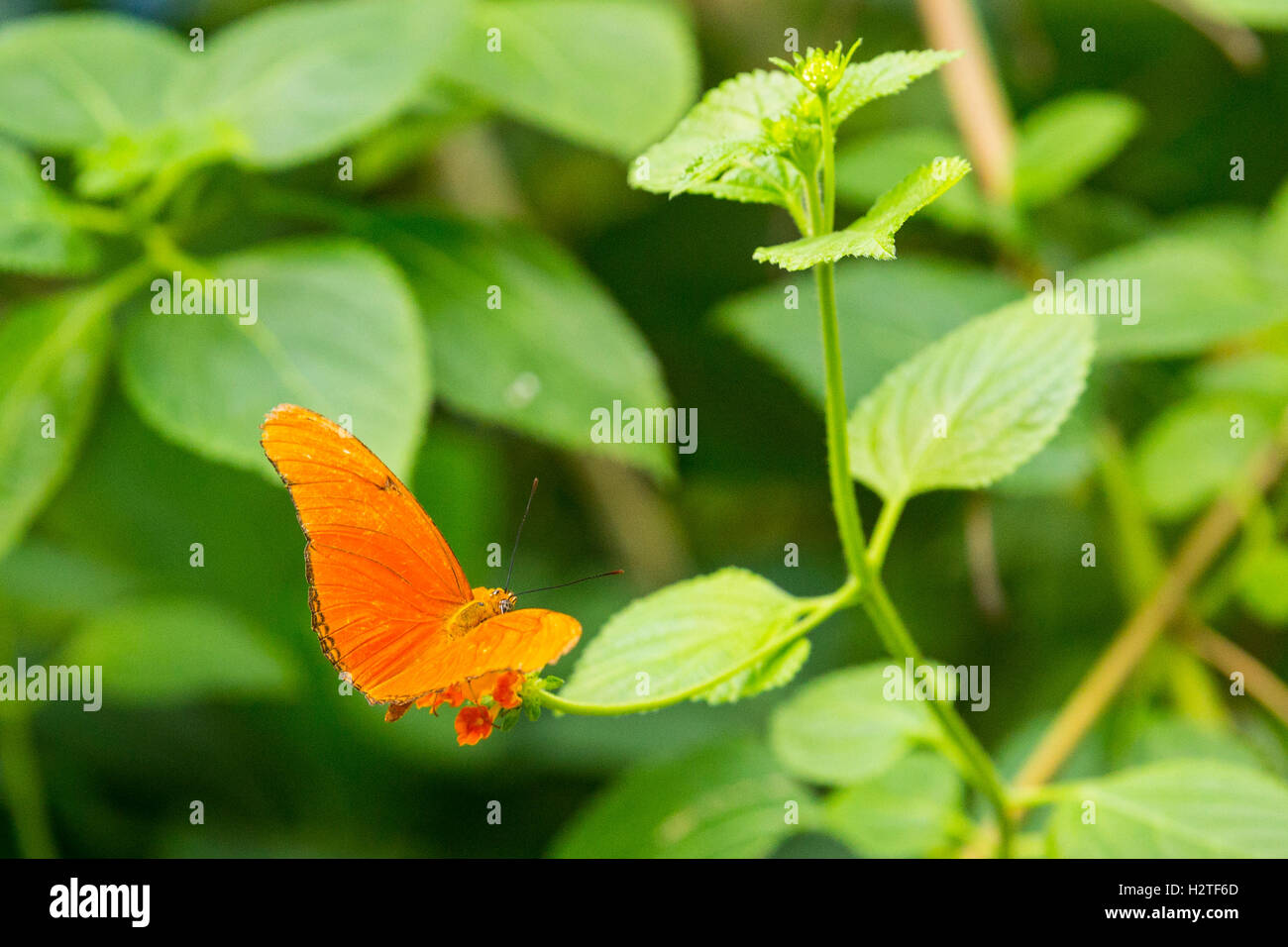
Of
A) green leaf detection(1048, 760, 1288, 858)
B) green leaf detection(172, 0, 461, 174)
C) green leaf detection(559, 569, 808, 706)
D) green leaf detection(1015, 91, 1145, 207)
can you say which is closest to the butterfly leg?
green leaf detection(559, 569, 808, 706)

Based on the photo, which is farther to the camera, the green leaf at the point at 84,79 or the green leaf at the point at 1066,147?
the green leaf at the point at 1066,147

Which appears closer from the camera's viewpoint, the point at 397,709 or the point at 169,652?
the point at 397,709

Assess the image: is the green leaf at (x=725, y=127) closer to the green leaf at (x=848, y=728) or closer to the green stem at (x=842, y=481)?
the green stem at (x=842, y=481)

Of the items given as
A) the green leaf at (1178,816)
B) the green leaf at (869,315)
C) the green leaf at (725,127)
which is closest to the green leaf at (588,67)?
the green leaf at (869,315)

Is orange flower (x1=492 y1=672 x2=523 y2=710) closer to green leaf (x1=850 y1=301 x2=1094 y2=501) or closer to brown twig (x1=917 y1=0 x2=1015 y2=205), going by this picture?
green leaf (x1=850 y1=301 x2=1094 y2=501)

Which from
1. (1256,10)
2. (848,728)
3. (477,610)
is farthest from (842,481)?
(1256,10)

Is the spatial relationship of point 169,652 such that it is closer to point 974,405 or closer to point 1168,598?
point 974,405
